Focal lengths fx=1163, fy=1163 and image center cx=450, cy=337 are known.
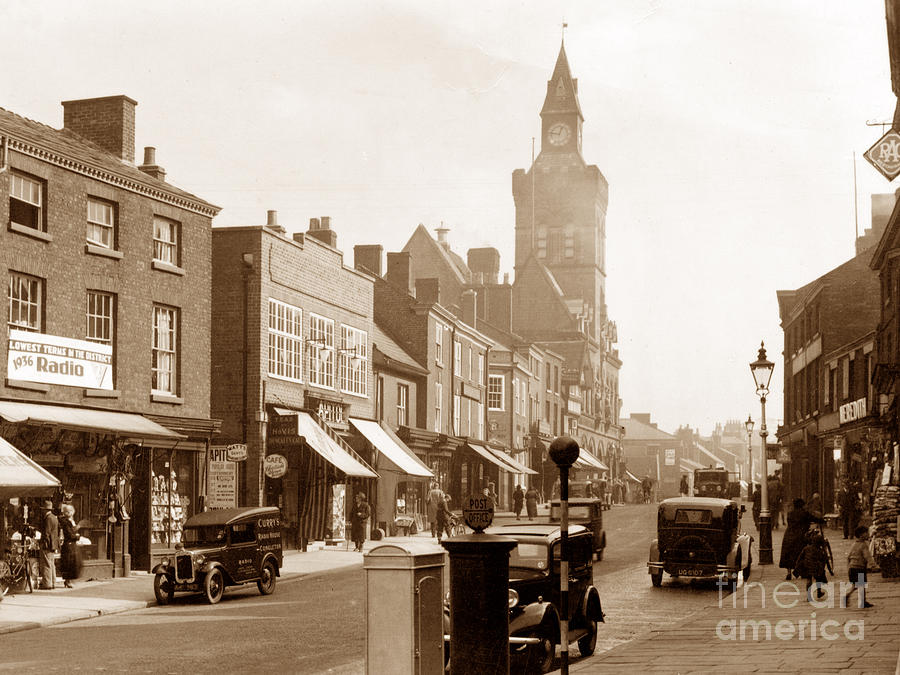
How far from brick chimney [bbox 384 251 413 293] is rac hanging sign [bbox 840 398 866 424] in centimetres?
1779

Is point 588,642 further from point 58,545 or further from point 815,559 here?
point 58,545

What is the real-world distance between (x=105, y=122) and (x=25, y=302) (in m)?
7.52

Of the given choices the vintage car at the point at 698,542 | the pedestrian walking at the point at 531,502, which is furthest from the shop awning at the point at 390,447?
the vintage car at the point at 698,542

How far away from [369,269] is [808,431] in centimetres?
2106

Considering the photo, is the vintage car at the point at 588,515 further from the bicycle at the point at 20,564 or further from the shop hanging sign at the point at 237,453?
the bicycle at the point at 20,564

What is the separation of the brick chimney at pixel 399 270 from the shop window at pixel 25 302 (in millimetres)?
25027

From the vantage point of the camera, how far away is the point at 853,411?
3938 centimetres

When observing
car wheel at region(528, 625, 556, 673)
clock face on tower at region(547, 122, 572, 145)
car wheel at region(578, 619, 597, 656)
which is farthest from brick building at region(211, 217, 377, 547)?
clock face on tower at region(547, 122, 572, 145)

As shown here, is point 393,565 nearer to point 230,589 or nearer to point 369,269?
point 230,589

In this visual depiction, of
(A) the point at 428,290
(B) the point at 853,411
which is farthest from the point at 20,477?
(A) the point at 428,290

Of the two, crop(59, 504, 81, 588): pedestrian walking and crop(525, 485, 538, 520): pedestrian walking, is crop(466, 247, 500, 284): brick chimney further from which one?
crop(59, 504, 81, 588): pedestrian walking

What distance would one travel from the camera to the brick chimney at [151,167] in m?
30.4

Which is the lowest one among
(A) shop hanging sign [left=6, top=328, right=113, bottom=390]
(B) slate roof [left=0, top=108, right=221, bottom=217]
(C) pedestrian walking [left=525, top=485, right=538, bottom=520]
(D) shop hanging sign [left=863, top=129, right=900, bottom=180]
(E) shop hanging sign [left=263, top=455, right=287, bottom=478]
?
(C) pedestrian walking [left=525, top=485, right=538, bottom=520]

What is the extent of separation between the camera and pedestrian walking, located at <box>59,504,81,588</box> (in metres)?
22.8
